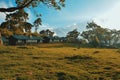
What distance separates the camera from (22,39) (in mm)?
131750

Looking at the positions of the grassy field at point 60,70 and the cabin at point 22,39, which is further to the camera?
the cabin at point 22,39

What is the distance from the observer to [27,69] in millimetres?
29062

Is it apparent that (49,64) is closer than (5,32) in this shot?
Yes

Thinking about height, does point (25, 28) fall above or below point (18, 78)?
above

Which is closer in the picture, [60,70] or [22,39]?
[60,70]

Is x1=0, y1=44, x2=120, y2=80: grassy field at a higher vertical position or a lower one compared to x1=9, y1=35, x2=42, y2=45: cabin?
lower

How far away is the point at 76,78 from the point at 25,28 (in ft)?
370

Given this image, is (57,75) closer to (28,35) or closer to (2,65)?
(2,65)

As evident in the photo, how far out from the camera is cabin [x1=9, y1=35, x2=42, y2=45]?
12556 cm

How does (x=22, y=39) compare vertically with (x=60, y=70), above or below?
above

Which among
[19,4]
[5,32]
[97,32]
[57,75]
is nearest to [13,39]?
[5,32]

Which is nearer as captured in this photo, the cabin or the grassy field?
the grassy field

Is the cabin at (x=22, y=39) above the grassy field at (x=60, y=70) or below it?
above

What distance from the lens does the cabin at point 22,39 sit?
125562 mm
